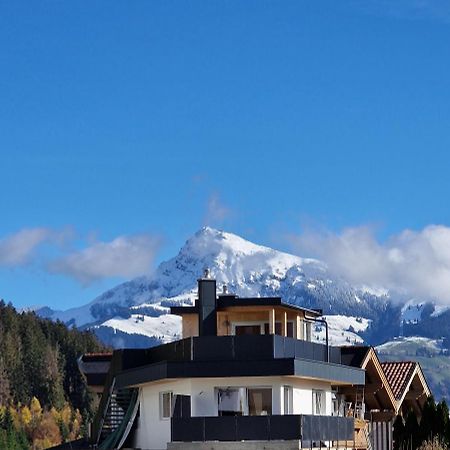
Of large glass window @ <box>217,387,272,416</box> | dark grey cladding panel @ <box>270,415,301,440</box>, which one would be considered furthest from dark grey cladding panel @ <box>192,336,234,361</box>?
dark grey cladding panel @ <box>270,415,301,440</box>

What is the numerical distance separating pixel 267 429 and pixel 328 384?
7725 millimetres

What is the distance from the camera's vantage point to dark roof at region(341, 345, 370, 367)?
58.2m

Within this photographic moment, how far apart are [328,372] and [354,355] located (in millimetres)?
5525

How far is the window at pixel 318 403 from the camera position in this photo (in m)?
54.2

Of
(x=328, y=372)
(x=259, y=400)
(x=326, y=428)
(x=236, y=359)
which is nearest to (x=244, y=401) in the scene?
(x=259, y=400)

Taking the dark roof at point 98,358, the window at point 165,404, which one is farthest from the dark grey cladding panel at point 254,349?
the dark roof at point 98,358

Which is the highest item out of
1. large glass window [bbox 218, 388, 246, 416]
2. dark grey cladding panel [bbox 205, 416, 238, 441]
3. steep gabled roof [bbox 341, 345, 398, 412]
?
steep gabled roof [bbox 341, 345, 398, 412]

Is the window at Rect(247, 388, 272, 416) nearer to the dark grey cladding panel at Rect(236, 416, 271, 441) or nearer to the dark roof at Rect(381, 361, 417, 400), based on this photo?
the dark grey cladding panel at Rect(236, 416, 271, 441)

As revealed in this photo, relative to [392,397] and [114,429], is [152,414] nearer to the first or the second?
[114,429]

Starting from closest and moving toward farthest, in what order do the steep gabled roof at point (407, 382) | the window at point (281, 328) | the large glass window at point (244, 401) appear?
the large glass window at point (244, 401) < the window at point (281, 328) < the steep gabled roof at point (407, 382)

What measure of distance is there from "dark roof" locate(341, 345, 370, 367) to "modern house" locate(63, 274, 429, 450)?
0.13 feet

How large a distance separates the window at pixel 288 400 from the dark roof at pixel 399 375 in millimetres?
12825

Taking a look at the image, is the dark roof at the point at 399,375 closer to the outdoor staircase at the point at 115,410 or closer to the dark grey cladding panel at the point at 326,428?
the dark grey cladding panel at the point at 326,428

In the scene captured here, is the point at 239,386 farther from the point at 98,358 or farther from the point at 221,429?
the point at 98,358
